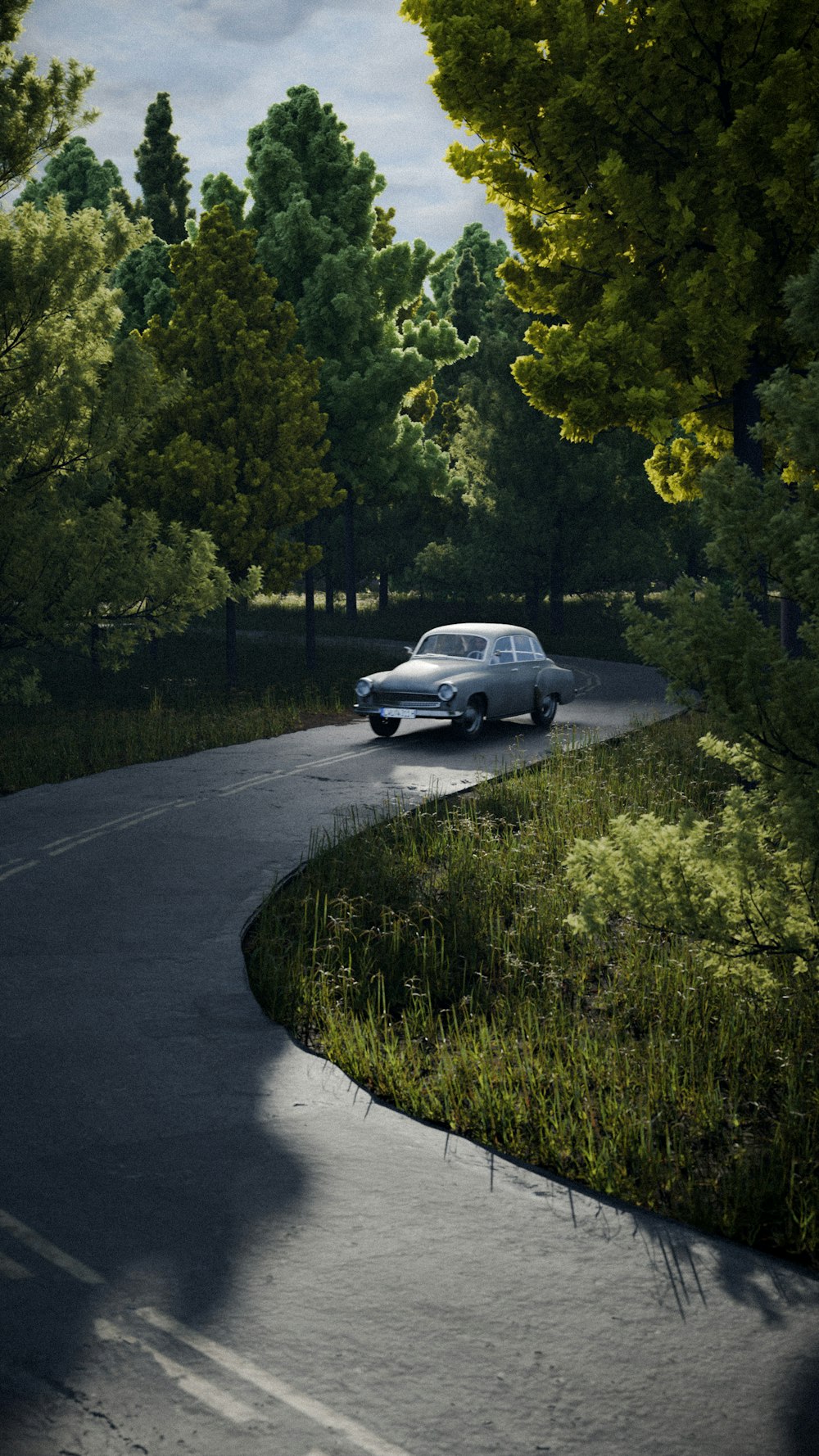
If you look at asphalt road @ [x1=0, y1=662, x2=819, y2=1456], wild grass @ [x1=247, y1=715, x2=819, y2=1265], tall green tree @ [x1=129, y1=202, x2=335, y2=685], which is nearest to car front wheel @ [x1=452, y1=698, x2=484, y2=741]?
wild grass @ [x1=247, y1=715, x2=819, y2=1265]

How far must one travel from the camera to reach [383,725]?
57.6ft

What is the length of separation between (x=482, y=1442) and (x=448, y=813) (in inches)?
324

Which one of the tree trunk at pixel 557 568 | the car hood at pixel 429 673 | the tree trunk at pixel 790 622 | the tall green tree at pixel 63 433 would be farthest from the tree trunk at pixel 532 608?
the tree trunk at pixel 790 622

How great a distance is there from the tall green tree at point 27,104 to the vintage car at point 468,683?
836 centimetres

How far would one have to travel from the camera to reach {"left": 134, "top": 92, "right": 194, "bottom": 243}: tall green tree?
136ft

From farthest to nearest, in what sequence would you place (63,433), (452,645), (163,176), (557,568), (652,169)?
(163,176), (557,568), (452,645), (63,433), (652,169)

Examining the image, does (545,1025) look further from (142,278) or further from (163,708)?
(142,278)

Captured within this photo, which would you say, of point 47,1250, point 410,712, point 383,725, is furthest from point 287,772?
point 47,1250

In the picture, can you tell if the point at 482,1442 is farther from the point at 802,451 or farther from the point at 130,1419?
the point at 802,451

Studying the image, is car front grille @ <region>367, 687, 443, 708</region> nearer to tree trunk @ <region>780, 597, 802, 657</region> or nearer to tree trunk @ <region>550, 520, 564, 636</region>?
tree trunk @ <region>780, 597, 802, 657</region>

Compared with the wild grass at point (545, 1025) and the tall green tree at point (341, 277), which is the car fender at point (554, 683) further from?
the tall green tree at point (341, 277)

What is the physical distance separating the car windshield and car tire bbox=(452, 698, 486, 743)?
0.76 m

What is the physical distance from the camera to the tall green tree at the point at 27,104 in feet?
50.6

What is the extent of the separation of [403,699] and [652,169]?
24.6 feet
